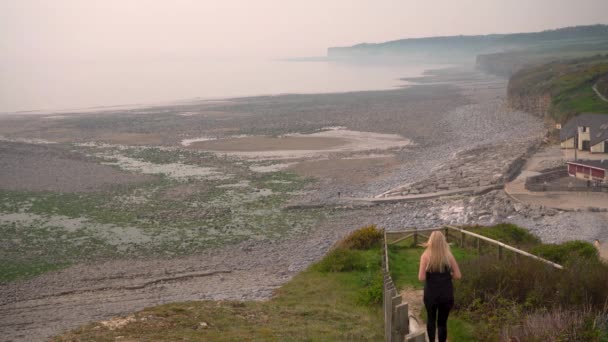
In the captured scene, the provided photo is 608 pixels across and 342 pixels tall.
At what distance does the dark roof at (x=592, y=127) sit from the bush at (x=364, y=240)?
923 inches

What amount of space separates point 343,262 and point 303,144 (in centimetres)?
3397

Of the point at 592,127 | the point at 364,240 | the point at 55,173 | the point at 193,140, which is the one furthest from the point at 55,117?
the point at 364,240

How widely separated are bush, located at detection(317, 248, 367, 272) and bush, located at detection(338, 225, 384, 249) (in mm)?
1049

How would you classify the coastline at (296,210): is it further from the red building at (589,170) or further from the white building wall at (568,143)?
the red building at (589,170)

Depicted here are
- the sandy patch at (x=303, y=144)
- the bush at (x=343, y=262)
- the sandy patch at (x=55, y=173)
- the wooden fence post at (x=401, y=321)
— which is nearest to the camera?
the wooden fence post at (x=401, y=321)

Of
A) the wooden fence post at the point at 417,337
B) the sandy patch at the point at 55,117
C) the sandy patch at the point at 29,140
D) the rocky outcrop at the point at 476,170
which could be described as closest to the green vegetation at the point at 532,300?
the wooden fence post at the point at 417,337

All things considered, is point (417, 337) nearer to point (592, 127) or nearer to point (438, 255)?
point (438, 255)

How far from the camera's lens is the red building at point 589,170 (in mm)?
27627

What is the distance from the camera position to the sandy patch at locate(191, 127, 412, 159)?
46.1 metres

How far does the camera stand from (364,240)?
59.6 feet

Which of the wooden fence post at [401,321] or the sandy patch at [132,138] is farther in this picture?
the sandy patch at [132,138]

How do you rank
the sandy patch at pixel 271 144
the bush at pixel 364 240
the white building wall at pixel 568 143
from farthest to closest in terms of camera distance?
the sandy patch at pixel 271 144 → the white building wall at pixel 568 143 → the bush at pixel 364 240

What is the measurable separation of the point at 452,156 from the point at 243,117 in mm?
34801

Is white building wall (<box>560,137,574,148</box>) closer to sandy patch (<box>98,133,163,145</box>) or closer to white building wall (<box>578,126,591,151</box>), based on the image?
white building wall (<box>578,126,591,151</box>)
